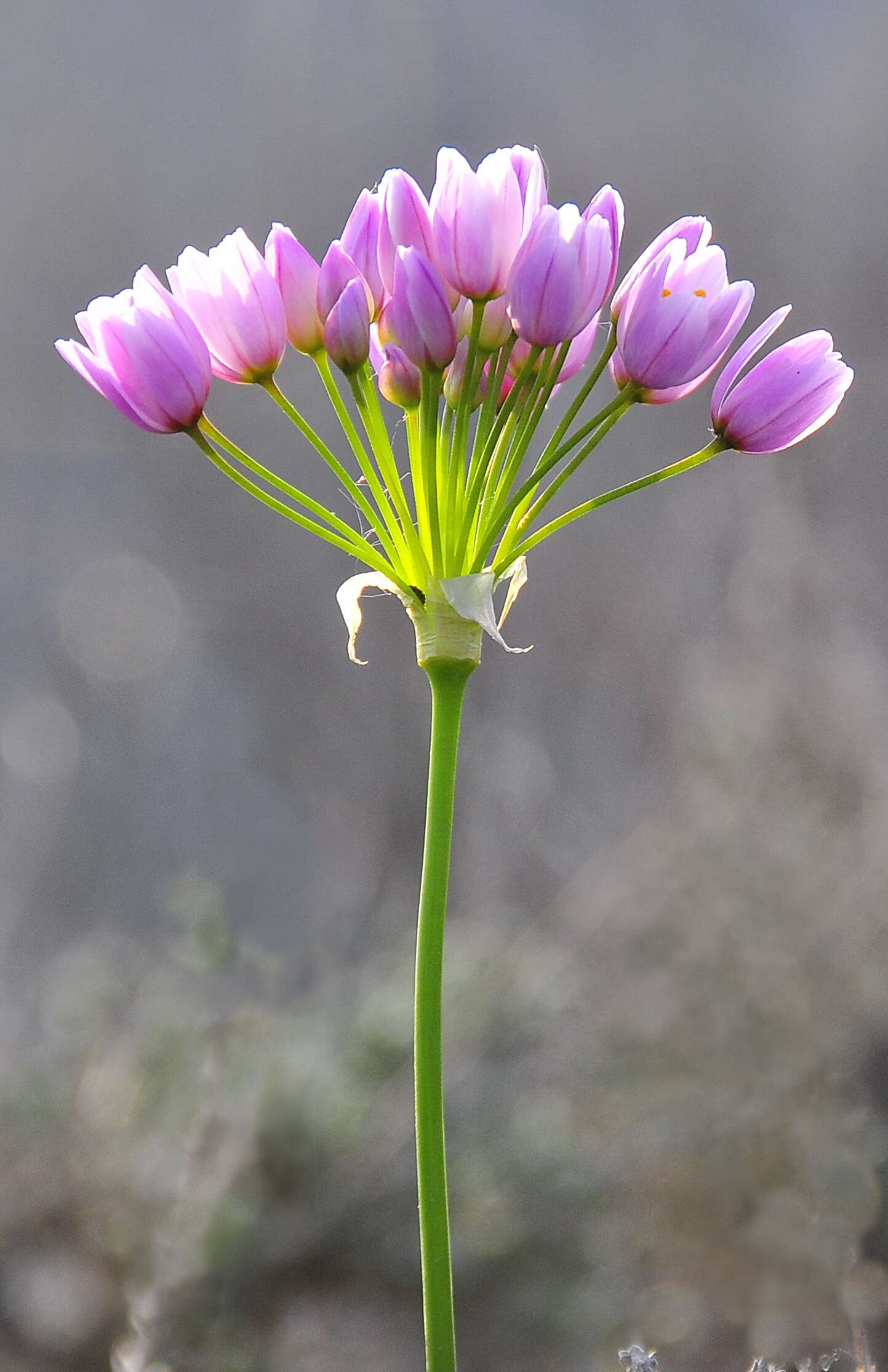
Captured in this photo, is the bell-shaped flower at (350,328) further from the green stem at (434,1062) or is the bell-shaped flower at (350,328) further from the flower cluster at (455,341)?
the green stem at (434,1062)

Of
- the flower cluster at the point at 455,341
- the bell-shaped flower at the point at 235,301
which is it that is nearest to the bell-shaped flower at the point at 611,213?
Answer: the flower cluster at the point at 455,341

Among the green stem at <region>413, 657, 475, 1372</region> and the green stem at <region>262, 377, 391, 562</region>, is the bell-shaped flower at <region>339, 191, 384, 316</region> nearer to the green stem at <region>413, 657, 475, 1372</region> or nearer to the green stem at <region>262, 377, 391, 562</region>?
the green stem at <region>262, 377, 391, 562</region>

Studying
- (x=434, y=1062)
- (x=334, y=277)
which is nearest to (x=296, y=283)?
(x=334, y=277)

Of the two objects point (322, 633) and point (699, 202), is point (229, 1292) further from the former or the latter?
point (699, 202)

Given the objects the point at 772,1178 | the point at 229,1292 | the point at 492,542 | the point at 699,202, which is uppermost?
the point at 699,202

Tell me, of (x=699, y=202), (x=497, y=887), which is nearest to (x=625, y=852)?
(x=497, y=887)

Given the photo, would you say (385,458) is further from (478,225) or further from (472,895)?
(472,895)

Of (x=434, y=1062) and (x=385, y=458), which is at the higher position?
(x=385, y=458)
